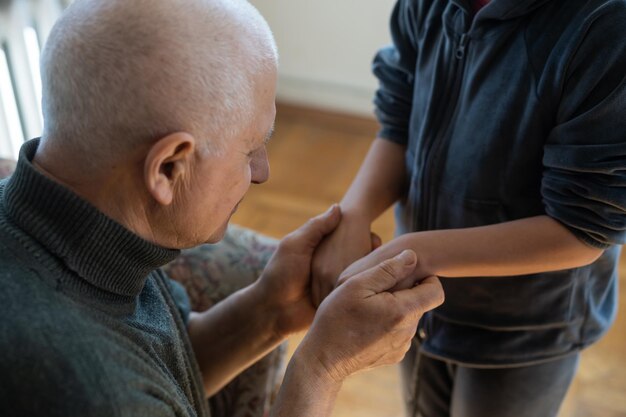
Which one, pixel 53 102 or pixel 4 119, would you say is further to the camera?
pixel 4 119

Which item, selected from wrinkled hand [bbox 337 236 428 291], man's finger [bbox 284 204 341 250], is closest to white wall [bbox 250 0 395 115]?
man's finger [bbox 284 204 341 250]

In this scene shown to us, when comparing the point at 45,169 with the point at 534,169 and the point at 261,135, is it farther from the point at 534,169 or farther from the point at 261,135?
the point at 534,169

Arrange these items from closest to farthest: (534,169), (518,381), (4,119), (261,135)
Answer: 1. (261,135)
2. (534,169)
3. (518,381)
4. (4,119)

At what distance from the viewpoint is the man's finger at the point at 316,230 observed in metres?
1.16

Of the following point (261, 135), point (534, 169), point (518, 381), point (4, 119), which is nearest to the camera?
point (261, 135)

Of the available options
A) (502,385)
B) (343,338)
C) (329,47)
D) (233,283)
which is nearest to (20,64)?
(233,283)

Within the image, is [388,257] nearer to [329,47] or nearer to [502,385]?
[502,385]

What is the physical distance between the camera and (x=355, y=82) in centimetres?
276

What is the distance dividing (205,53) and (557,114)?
46cm

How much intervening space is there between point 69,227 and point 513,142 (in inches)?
23.2

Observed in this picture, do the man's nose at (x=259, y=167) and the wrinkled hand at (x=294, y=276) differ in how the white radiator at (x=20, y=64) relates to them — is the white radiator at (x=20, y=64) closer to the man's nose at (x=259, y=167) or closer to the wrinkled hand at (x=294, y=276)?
the wrinkled hand at (x=294, y=276)

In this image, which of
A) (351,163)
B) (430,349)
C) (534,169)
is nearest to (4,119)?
(351,163)

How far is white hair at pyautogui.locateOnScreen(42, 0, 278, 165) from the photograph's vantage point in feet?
2.40

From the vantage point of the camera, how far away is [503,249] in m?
0.99
